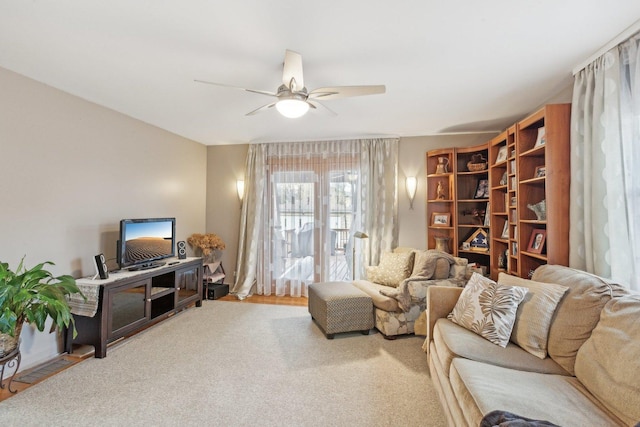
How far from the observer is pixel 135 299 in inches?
120

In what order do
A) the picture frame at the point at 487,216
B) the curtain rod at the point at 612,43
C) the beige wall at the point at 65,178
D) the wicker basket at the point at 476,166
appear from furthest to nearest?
the wicker basket at the point at 476,166, the picture frame at the point at 487,216, the beige wall at the point at 65,178, the curtain rod at the point at 612,43

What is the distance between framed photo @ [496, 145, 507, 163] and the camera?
338cm

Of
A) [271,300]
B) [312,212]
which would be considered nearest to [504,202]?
[312,212]

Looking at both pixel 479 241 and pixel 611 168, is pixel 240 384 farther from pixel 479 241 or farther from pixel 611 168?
pixel 479 241

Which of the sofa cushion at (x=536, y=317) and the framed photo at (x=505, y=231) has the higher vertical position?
the framed photo at (x=505, y=231)

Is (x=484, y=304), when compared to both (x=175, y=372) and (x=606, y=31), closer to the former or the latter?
(x=606, y=31)

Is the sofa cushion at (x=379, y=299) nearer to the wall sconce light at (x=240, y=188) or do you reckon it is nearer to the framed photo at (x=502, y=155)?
the framed photo at (x=502, y=155)

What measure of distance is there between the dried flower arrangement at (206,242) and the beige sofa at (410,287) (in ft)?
7.87

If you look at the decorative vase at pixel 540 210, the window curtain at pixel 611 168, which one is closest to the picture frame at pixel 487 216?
the decorative vase at pixel 540 210

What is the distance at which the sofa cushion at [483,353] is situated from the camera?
167 cm

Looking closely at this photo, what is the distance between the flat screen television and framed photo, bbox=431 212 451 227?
3.64 meters

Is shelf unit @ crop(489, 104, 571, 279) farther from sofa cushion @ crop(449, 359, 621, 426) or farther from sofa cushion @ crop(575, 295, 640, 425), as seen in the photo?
sofa cushion @ crop(449, 359, 621, 426)

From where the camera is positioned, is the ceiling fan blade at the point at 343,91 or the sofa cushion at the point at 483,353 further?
the ceiling fan blade at the point at 343,91

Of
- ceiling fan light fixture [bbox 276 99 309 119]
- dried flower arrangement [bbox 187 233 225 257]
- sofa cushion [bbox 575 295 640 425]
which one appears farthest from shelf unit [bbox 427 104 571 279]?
dried flower arrangement [bbox 187 233 225 257]
